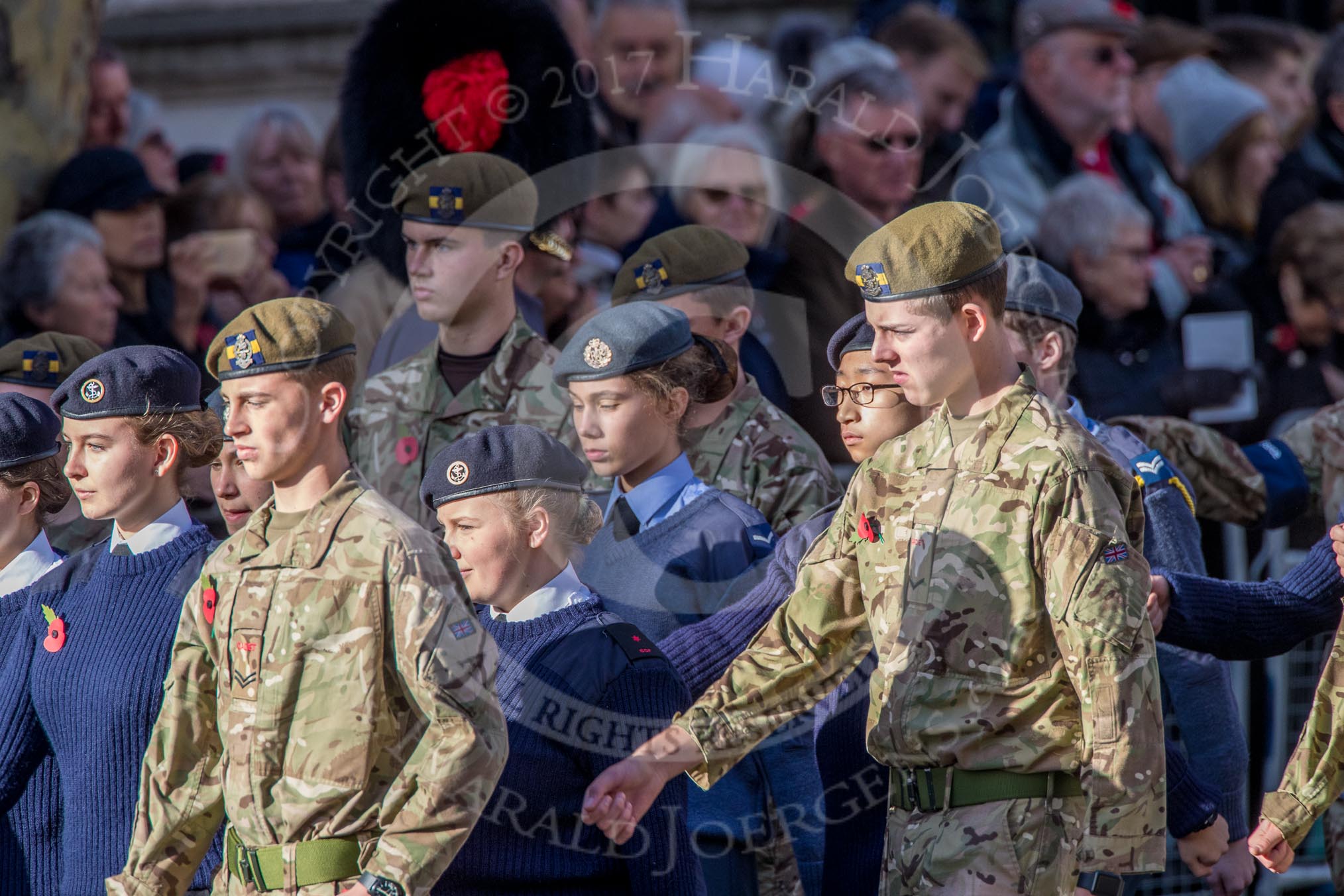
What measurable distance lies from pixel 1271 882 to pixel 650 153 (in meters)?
3.87

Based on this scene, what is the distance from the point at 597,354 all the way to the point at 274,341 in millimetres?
1144

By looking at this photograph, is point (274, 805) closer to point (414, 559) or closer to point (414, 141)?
point (414, 559)

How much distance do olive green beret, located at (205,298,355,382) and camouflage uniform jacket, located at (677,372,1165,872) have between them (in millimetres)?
1013

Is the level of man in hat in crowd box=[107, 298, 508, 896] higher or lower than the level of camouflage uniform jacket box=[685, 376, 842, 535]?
higher

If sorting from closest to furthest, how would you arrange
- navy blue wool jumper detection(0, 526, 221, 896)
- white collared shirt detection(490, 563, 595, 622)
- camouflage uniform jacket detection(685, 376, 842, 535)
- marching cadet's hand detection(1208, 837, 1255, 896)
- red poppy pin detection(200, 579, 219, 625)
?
red poppy pin detection(200, 579, 219, 625) < white collared shirt detection(490, 563, 595, 622) < navy blue wool jumper detection(0, 526, 221, 896) < marching cadet's hand detection(1208, 837, 1255, 896) < camouflage uniform jacket detection(685, 376, 842, 535)

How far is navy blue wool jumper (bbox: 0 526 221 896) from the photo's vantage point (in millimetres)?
4023

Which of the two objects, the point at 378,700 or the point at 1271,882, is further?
the point at 1271,882

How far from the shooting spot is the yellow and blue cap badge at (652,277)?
5613mm

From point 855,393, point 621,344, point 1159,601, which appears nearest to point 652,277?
point 621,344

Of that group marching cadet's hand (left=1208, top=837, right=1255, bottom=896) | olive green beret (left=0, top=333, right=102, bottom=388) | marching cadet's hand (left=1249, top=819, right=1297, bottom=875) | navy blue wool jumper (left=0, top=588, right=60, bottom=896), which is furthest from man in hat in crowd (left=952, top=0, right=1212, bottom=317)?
navy blue wool jumper (left=0, top=588, right=60, bottom=896)

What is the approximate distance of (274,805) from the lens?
343 centimetres

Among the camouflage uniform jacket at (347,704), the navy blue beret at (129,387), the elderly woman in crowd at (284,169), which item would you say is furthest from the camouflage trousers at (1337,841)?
the elderly woman in crowd at (284,169)

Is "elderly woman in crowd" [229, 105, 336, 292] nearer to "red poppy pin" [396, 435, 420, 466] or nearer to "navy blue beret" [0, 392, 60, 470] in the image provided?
"red poppy pin" [396, 435, 420, 466]

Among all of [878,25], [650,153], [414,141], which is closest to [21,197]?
[414,141]
